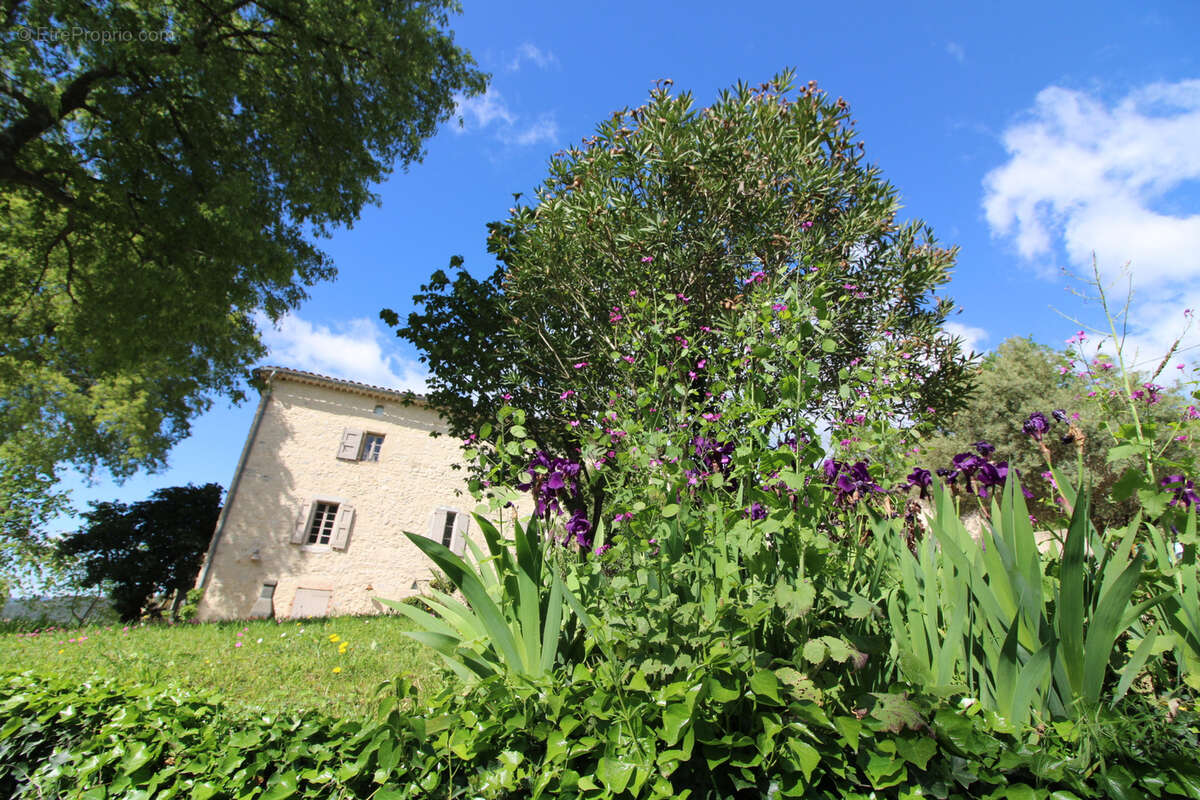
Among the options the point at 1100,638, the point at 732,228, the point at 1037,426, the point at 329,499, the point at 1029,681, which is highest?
the point at 732,228

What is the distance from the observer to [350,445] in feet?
53.8

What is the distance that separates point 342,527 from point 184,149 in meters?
10.3

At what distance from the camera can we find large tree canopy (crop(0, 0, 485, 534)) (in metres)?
7.82

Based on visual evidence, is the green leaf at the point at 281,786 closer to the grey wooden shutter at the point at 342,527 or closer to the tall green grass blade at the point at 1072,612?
the tall green grass blade at the point at 1072,612

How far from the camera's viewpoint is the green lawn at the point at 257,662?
9.91 feet

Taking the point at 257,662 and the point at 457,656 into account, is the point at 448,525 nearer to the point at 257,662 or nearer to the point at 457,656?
the point at 257,662

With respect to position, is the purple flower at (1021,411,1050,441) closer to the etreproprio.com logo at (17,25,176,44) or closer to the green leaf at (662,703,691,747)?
the green leaf at (662,703,691,747)

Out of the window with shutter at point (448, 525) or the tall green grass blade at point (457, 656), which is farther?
the window with shutter at point (448, 525)

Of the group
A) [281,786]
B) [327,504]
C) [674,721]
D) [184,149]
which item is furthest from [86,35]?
[327,504]

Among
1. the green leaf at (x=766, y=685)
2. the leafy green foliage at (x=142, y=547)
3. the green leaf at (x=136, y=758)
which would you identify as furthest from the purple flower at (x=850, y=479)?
the leafy green foliage at (x=142, y=547)

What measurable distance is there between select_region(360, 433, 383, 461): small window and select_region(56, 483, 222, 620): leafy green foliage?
507 centimetres

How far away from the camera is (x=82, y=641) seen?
665cm

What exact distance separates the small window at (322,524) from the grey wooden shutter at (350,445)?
143 cm

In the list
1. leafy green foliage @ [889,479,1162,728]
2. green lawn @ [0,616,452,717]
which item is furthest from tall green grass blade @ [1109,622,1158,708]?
green lawn @ [0,616,452,717]
